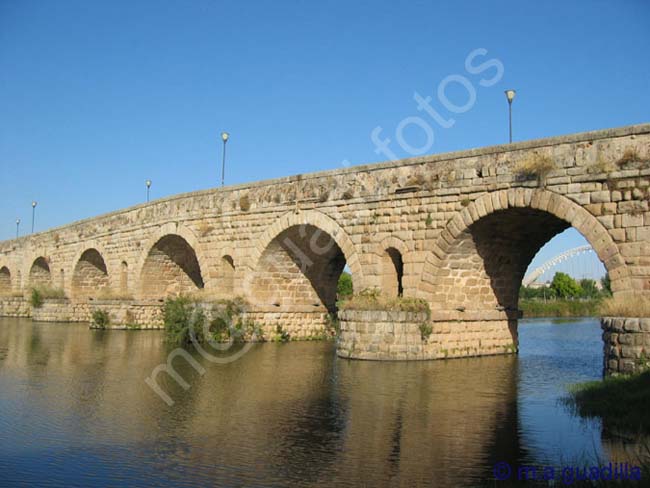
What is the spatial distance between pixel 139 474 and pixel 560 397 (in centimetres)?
686

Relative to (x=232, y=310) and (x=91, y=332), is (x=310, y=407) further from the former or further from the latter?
(x=91, y=332)

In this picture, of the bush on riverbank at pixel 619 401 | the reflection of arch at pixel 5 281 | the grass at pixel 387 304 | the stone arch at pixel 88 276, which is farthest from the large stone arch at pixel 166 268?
the reflection of arch at pixel 5 281

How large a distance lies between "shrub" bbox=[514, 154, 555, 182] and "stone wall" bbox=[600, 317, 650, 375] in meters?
3.21

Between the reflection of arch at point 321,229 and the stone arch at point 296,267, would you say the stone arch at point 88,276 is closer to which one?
the stone arch at point 296,267

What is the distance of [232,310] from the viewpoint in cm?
1900

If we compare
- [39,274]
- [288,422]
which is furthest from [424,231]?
[39,274]

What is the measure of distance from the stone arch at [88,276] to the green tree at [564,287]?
42.7 metres

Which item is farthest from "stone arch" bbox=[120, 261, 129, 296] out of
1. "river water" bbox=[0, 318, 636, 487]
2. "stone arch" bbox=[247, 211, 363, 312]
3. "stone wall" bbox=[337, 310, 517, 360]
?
"stone wall" bbox=[337, 310, 517, 360]

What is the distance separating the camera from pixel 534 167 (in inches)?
509

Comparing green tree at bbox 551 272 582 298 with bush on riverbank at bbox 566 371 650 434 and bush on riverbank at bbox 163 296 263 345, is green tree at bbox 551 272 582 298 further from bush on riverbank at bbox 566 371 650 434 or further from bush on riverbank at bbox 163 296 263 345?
bush on riverbank at bbox 566 371 650 434

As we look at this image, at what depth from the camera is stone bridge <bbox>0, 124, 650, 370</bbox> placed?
472 inches

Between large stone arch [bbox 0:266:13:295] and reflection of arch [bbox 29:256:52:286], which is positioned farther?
large stone arch [bbox 0:266:13:295]

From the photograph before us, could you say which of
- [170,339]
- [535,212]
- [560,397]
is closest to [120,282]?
[170,339]

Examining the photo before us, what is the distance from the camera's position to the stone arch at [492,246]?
1315 centimetres
